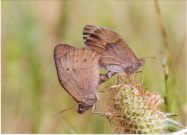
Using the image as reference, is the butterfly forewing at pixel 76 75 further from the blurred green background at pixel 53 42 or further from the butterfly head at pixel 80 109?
the blurred green background at pixel 53 42

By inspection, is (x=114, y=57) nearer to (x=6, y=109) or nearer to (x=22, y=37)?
(x=6, y=109)

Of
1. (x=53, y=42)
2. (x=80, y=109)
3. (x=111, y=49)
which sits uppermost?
(x=53, y=42)

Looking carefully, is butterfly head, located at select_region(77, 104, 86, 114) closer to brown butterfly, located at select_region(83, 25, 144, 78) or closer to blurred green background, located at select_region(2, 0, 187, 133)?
brown butterfly, located at select_region(83, 25, 144, 78)

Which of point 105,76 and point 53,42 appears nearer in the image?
point 105,76

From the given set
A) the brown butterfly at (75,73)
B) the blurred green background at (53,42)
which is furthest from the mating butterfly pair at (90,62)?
the blurred green background at (53,42)

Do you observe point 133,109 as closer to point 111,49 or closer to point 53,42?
point 111,49

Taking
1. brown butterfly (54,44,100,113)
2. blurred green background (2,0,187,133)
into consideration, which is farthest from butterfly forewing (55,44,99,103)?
blurred green background (2,0,187,133)

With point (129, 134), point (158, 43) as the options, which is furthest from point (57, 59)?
point (158, 43)

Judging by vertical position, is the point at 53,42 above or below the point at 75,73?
above

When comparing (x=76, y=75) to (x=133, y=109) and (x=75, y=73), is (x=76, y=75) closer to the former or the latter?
(x=75, y=73)

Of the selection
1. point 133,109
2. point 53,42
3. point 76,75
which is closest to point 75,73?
point 76,75
